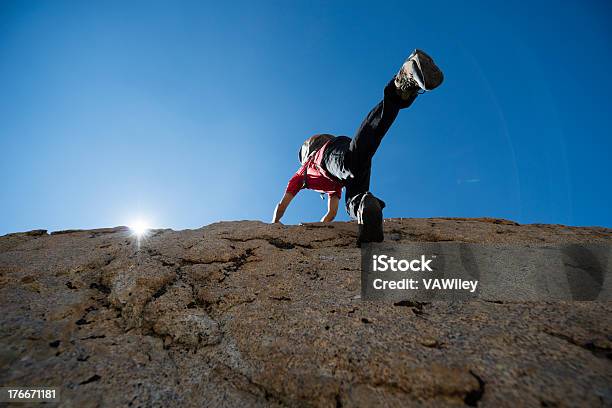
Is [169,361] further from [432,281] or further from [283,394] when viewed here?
[432,281]

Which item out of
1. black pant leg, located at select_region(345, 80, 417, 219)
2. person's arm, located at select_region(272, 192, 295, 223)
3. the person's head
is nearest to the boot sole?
black pant leg, located at select_region(345, 80, 417, 219)

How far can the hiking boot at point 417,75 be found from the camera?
2.31 meters

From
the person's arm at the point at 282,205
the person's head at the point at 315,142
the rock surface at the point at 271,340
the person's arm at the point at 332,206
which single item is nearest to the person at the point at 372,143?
the rock surface at the point at 271,340

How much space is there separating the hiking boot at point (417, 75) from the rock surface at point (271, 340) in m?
1.40

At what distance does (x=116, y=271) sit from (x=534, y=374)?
2.32 meters

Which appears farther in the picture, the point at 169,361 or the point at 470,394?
the point at 169,361

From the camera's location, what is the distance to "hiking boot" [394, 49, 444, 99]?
7.57 ft

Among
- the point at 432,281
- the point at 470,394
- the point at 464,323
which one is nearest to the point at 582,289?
the point at 432,281

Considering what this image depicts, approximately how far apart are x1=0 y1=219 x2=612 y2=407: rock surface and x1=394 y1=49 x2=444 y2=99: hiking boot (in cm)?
140

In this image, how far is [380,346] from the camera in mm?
1287

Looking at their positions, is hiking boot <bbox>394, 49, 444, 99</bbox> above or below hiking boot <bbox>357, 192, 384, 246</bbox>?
above

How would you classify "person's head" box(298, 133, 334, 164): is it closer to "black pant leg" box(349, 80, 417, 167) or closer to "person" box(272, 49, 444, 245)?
"person" box(272, 49, 444, 245)

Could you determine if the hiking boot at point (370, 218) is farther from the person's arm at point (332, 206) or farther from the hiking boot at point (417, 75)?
the person's arm at point (332, 206)

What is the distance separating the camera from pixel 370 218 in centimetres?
264
